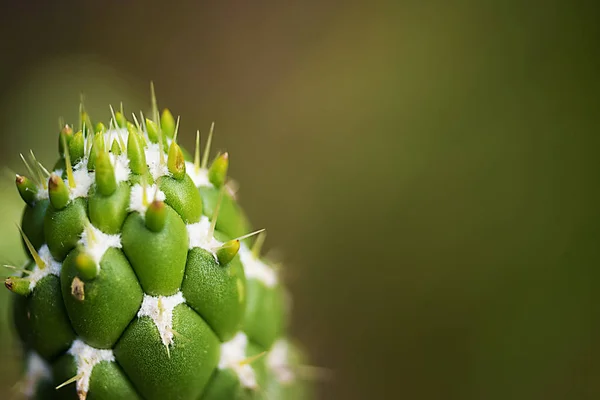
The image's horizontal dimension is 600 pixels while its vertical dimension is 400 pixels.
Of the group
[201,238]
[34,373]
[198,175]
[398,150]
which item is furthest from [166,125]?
[398,150]

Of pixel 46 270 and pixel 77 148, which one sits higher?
pixel 77 148

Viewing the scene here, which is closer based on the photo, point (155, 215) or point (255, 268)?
point (155, 215)

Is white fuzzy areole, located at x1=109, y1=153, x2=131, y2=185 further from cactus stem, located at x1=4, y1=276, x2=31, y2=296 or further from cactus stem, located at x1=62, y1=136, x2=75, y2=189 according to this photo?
cactus stem, located at x1=4, y1=276, x2=31, y2=296

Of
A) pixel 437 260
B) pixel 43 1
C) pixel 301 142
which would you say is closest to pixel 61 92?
pixel 43 1

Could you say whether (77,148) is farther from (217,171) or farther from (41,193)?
(217,171)

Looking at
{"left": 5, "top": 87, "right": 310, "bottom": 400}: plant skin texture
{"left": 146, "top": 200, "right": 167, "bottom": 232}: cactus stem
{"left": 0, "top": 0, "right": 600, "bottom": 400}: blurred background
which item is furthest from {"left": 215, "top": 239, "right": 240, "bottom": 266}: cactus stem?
{"left": 0, "top": 0, "right": 600, "bottom": 400}: blurred background

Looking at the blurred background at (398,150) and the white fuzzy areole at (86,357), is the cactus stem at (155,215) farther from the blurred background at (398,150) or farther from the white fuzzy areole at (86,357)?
the blurred background at (398,150)

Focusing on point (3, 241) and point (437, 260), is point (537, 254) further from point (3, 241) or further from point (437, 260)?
point (3, 241)
